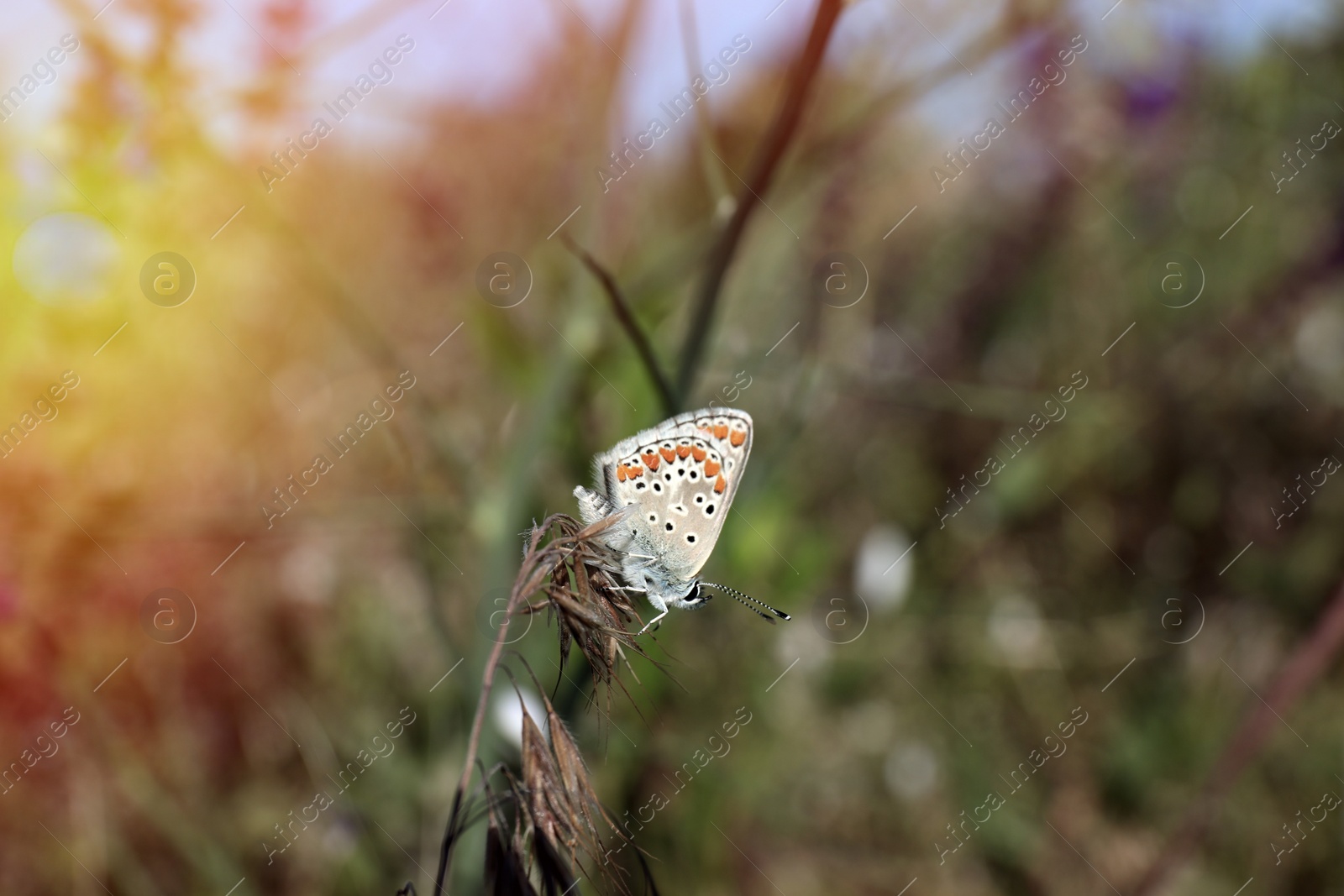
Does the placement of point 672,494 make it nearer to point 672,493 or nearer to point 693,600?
point 672,493

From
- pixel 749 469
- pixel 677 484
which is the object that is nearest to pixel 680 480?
pixel 677 484

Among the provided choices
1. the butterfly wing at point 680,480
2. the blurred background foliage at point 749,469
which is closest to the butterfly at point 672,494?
the butterfly wing at point 680,480

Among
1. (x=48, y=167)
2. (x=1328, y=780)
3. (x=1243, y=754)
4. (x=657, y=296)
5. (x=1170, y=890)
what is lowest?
(x=1328, y=780)

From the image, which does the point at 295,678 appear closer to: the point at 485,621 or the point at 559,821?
the point at 485,621

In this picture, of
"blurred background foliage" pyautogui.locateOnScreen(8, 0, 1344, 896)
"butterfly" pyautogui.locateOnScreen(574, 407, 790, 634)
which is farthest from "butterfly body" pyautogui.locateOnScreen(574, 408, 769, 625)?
"blurred background foliage" pyautogui.locateOnScreen(8, 0, 1344, 896)

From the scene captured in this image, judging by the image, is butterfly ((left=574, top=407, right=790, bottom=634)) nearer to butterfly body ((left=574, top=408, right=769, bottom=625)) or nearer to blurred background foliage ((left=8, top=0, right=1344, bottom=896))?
butterfly body ((left=574, top=408, right=769, bottom=625))

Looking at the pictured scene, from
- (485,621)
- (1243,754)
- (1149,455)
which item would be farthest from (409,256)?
(1243,754)

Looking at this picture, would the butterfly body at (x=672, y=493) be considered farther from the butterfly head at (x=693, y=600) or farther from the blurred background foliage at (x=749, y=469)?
the blurred background foliage at (x=749, y=469)
